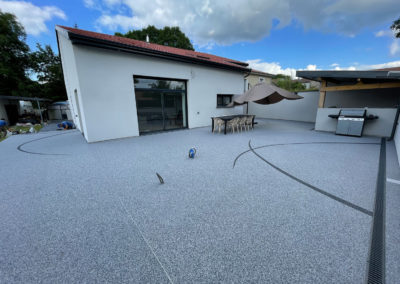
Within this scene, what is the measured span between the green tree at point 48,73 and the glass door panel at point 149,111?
19.0 meters

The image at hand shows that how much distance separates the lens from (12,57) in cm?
1673

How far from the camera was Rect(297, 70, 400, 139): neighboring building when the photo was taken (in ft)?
19.1

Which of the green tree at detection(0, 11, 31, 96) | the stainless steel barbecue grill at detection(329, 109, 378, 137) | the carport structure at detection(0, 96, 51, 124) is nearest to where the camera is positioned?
the stainless steel barbecue grill at detection(329, 109, 378, 137)

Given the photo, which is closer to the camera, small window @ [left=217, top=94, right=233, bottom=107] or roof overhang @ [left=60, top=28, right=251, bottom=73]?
roof overhang @ [left=60, top=28, right=251, bottom=73]

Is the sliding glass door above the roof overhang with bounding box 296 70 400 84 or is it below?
below

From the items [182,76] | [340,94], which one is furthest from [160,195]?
[340,94]

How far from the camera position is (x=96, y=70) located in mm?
5797

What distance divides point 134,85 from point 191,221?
21.4ft

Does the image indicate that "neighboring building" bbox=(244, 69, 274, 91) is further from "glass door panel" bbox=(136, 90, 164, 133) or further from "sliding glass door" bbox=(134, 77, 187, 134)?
"glass door panel" bbox=(136, 90, 164, 133)

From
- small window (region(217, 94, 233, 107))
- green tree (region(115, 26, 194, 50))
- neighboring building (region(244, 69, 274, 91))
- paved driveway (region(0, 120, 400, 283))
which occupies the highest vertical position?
green tree (region(115, 26, 194, 50))

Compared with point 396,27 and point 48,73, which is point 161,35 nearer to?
point 48,73

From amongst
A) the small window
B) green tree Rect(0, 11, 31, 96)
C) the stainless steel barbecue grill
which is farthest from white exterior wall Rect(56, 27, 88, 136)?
green tree Rect(0, 11, 31, 96)

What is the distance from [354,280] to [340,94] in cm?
1199

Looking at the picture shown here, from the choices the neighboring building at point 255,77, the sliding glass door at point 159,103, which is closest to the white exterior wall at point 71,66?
the sliding glass door at point 159,103
